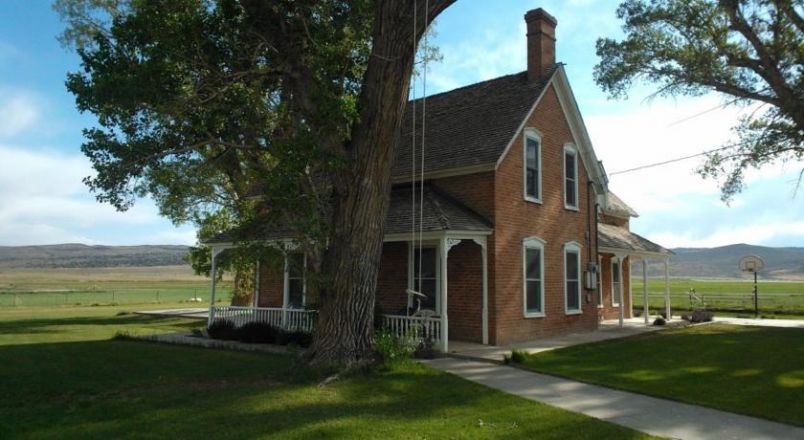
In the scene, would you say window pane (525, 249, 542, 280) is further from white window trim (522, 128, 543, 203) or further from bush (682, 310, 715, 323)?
bush (682, 310, 715, 323)

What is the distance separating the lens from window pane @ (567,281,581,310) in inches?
755

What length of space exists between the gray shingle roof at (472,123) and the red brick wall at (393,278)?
2.19 metres

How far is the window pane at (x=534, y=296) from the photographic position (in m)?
17.1

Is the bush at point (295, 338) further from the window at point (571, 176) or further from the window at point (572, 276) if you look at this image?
the window at point (571, 176)

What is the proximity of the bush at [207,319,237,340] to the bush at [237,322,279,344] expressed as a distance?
498mm

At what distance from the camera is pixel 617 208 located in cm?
2739

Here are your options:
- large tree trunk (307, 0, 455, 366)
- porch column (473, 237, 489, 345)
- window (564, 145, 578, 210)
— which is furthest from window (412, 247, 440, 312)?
large tree trunk (307, 0, 455, 366)

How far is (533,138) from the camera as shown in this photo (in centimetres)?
1783

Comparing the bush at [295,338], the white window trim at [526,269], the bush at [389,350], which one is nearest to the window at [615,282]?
the white window trim at [526,269]

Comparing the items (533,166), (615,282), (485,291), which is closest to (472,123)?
(533,166)

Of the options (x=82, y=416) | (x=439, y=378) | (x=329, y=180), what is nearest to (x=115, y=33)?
(x=329, y=180)

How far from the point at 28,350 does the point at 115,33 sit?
9.11 meters

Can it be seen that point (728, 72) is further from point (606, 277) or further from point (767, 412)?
point (767, 412)

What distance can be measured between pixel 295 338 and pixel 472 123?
814 cm
